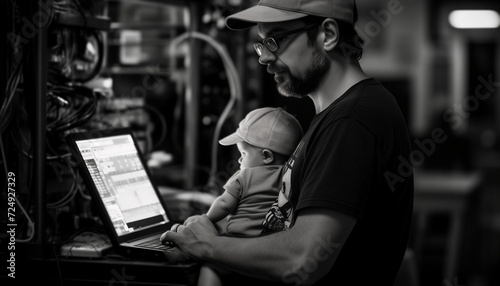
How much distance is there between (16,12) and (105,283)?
0.77 metres

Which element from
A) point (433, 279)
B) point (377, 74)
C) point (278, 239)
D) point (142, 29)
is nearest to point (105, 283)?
point (278, 239)

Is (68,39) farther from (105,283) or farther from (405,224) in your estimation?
(405,224)

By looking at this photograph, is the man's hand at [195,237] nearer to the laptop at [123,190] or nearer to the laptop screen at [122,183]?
the laptop at [123,190]

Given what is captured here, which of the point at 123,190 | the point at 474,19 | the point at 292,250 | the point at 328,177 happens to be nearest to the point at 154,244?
the point at 123,190

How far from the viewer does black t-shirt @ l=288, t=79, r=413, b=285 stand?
1473 mm

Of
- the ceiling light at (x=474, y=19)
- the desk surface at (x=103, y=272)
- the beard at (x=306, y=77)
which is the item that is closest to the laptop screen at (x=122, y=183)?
the desk surface at (x=103, y=272)

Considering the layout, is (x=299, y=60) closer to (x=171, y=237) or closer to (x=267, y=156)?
(x=267, y=156)

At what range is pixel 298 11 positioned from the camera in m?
1.64

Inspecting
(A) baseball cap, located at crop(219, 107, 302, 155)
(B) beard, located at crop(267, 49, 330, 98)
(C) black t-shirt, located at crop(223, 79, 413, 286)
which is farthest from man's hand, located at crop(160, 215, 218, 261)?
(B) beard, located at crop(267, 49, 330, 98)

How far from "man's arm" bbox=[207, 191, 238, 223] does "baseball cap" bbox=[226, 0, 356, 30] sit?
0.45 meters

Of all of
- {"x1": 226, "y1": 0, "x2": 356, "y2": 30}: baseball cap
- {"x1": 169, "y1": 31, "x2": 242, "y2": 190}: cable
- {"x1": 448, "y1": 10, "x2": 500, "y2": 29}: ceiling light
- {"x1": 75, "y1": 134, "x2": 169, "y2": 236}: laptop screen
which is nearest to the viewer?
{"x1": 226, "y1": 0, "x2": 356, "y2": 30}: baseball cap

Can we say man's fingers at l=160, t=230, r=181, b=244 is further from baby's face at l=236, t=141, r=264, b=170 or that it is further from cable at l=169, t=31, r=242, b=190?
cable at l=169, t=31, r=242, b=190

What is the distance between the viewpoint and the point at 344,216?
1.46 m

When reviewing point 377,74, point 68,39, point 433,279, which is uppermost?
point 68,39
